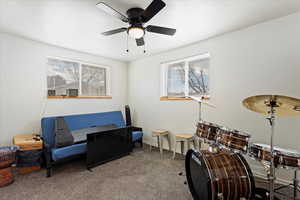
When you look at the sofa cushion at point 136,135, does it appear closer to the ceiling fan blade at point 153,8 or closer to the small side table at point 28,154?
the small side table at point 28,154

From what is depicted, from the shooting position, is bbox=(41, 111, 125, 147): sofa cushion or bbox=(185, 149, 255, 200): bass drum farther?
bbox=(41, 111, 125, 147): sofa cushion

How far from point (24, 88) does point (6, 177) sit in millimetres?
1557

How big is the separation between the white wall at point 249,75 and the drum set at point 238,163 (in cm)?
72

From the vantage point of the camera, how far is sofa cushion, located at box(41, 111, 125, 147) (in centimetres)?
274

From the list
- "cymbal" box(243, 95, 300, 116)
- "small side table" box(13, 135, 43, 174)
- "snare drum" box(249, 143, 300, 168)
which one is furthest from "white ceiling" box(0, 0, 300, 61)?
"small side table" box(13, 135, 43, 174)

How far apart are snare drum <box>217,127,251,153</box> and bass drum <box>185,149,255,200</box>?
0.35 ft

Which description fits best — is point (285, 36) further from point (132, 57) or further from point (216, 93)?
point (132, 57)

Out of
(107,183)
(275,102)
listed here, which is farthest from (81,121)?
(275,102)

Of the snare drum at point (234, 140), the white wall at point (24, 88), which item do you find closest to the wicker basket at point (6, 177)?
the white wall at point (24, 88)

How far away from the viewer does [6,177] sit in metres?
2.13

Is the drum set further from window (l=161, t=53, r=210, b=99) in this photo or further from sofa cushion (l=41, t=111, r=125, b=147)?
sofa cushion (l=41, t=111, r=125, b=147)

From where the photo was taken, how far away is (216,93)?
2822 millimetres

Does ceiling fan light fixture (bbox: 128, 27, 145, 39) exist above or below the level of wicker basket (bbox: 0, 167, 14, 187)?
above

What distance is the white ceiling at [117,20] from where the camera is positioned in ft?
6.10
